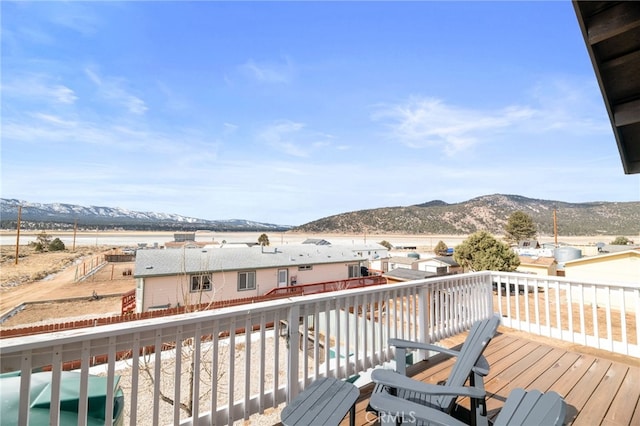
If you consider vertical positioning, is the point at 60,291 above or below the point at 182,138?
below

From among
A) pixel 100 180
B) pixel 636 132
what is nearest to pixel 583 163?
pixel 636 132

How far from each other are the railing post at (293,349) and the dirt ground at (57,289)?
16675 millimetres

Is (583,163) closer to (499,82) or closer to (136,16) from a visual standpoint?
(499,82)

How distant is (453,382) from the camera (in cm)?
199

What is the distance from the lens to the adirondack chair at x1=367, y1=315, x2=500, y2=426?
5.25 feet

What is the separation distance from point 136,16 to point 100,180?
51.0 meters

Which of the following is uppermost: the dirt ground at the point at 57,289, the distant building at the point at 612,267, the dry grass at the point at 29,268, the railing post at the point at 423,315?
the railing post at the point at 423,315

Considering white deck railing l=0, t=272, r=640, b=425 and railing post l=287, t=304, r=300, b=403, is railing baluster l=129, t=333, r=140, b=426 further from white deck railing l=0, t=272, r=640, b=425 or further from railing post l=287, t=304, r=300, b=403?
railing post l=287, t=304, r=300, b=403

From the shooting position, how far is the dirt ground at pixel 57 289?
1471cm

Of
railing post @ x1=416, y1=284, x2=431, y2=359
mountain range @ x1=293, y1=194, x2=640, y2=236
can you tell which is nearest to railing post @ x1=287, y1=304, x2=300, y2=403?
railing post @ x1=416, y1=284, x2=431, y2=359

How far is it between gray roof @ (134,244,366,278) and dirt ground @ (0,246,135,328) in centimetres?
385

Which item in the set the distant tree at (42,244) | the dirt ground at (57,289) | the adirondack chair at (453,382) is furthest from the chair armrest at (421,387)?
the distant tree at (42,244)

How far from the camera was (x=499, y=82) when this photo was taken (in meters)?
12.0

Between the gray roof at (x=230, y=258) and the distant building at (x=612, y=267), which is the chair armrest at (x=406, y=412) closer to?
the gray roof at (x=230, y=258)
